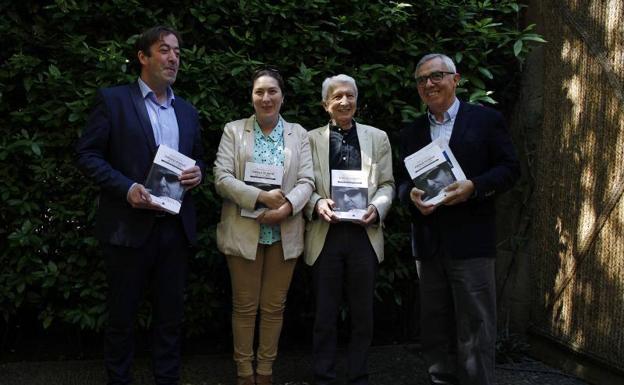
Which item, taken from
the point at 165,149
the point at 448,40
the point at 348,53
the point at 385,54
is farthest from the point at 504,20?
the point at 165,149

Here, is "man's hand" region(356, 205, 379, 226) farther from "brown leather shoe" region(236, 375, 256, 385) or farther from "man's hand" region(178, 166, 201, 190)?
"brown leather shoe" region(236, 375, 256, 385)

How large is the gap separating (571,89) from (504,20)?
859 mm

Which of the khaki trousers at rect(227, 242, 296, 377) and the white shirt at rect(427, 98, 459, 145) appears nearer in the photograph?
the white shirt at rect(427, 98, 459, 145)

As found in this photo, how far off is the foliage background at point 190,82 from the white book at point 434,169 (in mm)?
929

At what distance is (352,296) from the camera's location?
3.97 meters

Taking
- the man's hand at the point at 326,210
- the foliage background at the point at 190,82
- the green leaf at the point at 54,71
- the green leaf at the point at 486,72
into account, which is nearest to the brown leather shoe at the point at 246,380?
the foliage background at the point at 190,82

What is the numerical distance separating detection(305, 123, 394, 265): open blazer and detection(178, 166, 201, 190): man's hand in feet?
2.41

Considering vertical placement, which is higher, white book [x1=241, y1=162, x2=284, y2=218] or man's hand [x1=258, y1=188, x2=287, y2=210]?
white book [x1=241, y1=162, x2=284, y2=218]

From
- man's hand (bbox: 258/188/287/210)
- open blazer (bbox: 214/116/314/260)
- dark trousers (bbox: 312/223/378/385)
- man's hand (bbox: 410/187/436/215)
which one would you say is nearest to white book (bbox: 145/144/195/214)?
open blazer (bbox: 214/116/314/260)

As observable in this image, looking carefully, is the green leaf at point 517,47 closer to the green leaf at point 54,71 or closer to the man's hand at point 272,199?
the man's hand at point 272,199

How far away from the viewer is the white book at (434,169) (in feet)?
11.8

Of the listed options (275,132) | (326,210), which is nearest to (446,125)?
(326,210)

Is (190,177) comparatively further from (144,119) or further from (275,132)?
(275,132)

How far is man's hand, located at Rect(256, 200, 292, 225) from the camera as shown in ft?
12.3
